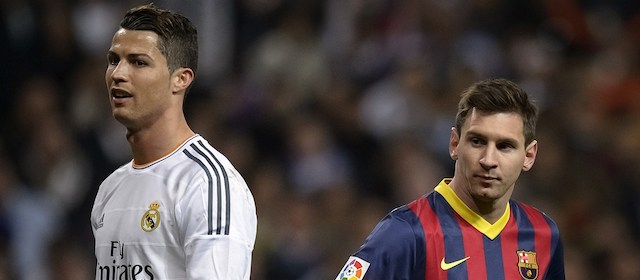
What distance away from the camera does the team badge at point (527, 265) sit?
14.3 feet

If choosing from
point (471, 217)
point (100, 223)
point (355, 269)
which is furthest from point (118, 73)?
point (471, 217)

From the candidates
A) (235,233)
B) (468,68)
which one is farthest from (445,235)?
(468,68)

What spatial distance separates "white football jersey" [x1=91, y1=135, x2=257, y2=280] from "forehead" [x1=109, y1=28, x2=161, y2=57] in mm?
320

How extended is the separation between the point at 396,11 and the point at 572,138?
177cm

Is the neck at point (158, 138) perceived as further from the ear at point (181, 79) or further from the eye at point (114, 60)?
the eye at point (114, 60)

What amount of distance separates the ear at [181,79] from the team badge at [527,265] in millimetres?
1360

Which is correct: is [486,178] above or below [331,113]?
below

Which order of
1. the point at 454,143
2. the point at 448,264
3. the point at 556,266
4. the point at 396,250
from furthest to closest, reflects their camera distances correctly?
the point at 556,266 < the point at 454,143 < the point at 448,264 < the point at 396,250

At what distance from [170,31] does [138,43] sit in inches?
4.3

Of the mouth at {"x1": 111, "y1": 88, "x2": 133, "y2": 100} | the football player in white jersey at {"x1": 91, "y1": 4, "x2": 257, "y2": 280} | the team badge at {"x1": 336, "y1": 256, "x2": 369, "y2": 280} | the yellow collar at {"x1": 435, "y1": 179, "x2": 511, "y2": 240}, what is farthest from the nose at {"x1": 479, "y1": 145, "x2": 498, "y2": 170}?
the mouth at {"x1": 111, "y1": 88, "x2": 133, "y2": 100}

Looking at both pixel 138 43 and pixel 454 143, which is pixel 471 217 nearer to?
pixel 454 143

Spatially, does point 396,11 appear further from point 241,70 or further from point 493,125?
point 493,125

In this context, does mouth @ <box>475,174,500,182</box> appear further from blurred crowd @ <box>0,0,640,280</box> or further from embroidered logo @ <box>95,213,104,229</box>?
blurred crowd @ <box>0,0,640,280</box>

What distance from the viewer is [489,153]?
4.19 m
